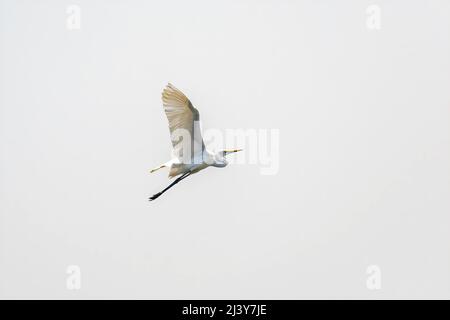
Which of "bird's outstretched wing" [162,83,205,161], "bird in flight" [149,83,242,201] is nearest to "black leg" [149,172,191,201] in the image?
"bird in flight" [149,83,242,201]

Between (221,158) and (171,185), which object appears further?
(171,185)

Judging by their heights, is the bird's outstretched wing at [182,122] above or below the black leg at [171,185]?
above

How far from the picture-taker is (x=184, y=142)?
13.4 metres

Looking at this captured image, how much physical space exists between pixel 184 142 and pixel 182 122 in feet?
1.90

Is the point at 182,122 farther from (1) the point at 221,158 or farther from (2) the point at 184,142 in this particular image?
(1) the point at 221,158

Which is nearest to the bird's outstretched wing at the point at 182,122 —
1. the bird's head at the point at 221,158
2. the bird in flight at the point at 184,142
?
the bird in flight at the point at 184,142

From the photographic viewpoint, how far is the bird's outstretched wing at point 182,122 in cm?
1239

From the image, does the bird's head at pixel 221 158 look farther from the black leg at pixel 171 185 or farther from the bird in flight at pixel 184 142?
the black leg at pixel 171 185

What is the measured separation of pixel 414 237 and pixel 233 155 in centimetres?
2003

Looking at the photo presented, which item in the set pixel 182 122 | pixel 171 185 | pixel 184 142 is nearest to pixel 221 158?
pixel 184 142

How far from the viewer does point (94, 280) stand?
3297 centimetres
